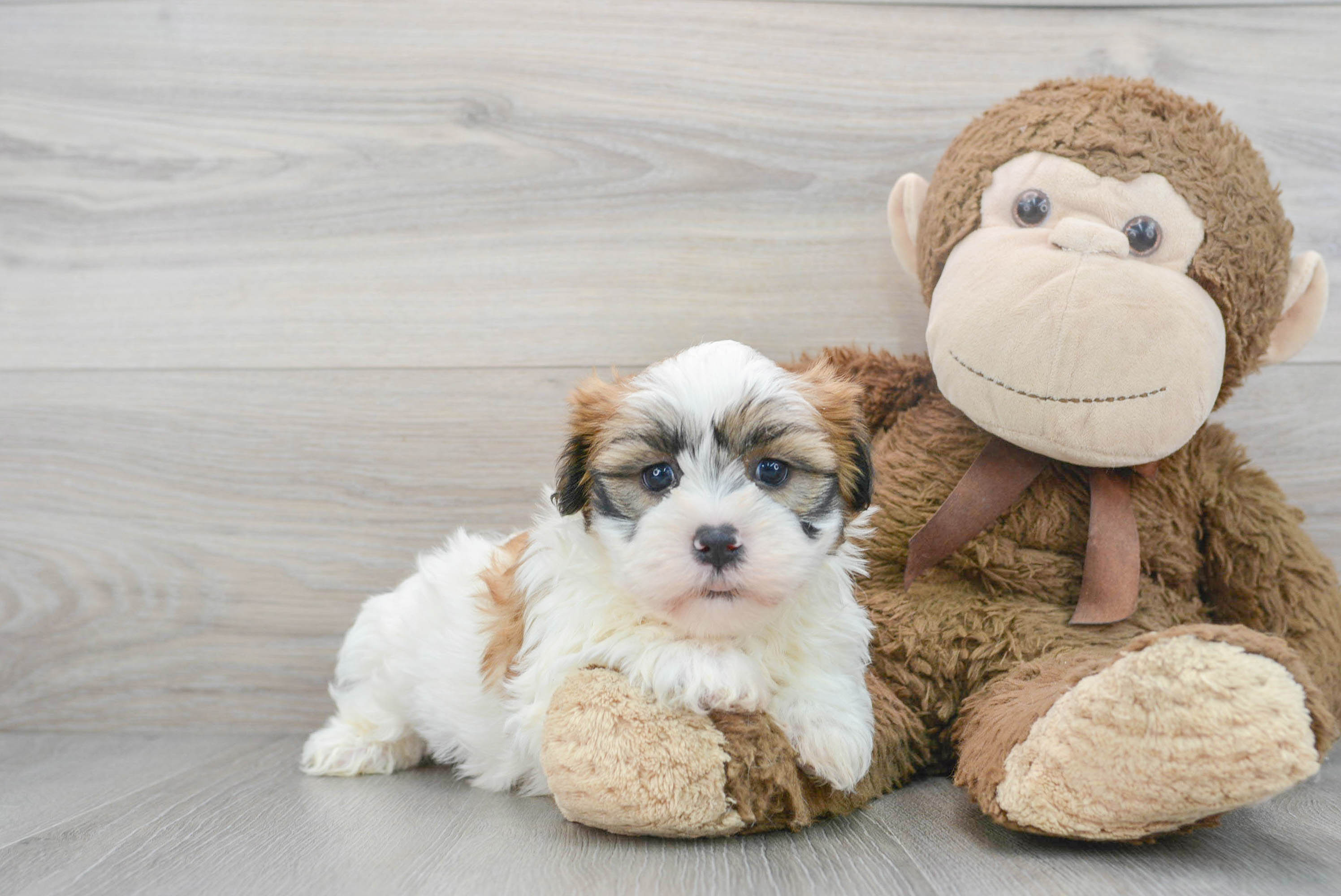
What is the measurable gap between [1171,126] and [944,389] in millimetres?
457

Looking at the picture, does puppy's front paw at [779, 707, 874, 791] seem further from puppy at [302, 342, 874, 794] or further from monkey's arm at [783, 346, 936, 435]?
monkey's arm at [783, 346, 936, 435]

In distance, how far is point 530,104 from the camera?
170 centimetres

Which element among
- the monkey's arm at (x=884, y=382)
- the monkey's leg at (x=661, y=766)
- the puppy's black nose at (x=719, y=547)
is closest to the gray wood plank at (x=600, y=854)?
the monkey's leg at (x=661, y=766)

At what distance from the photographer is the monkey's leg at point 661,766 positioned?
1.04 m

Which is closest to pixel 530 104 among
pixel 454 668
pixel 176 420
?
pixel 176 420

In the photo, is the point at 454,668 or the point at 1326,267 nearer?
the point at 454,668

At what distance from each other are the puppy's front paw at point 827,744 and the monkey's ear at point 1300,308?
32.3 inches

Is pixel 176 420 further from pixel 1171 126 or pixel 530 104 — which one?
pixel 1171 126

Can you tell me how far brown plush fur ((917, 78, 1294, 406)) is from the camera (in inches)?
50.0

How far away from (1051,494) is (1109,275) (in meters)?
0.33

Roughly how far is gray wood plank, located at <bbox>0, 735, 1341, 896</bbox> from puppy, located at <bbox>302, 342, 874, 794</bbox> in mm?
102

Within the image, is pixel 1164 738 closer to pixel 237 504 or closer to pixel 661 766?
pixel 661 766

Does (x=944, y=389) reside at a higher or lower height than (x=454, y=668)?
higher

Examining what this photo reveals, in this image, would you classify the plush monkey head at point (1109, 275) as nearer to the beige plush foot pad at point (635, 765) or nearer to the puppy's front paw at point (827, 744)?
the puppy's front paw at point (827, 744)
